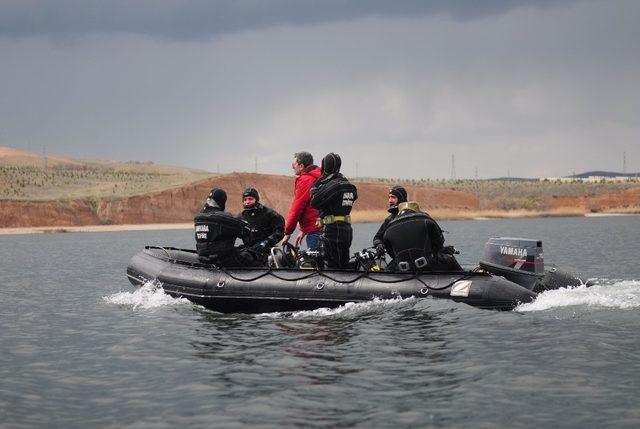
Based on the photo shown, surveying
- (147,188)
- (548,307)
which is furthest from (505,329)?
(147,188)

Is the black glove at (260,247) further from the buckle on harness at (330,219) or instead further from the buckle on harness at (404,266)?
the buckle on harness at (404,266)

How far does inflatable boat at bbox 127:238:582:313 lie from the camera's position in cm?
1280

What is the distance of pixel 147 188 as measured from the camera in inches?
3770

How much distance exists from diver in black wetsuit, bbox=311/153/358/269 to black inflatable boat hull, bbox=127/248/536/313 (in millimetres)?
436

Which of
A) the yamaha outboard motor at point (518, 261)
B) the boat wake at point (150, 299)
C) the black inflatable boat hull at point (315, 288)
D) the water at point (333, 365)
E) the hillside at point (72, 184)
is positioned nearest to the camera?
the water at point (333, 365)

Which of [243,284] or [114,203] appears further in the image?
[114,203]

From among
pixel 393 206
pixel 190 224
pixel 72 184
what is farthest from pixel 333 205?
pixel 72 184

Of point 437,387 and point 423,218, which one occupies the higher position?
point 423,218

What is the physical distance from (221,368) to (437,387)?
2.60 meters

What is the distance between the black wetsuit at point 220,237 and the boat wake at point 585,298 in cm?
465

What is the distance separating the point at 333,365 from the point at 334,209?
12.8 feet

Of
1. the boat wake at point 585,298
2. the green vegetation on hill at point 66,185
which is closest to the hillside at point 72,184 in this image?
the green vegetation on hill at point 66,185

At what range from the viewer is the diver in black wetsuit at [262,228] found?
14.9m

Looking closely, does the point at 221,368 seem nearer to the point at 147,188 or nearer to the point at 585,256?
the point at 585,256
